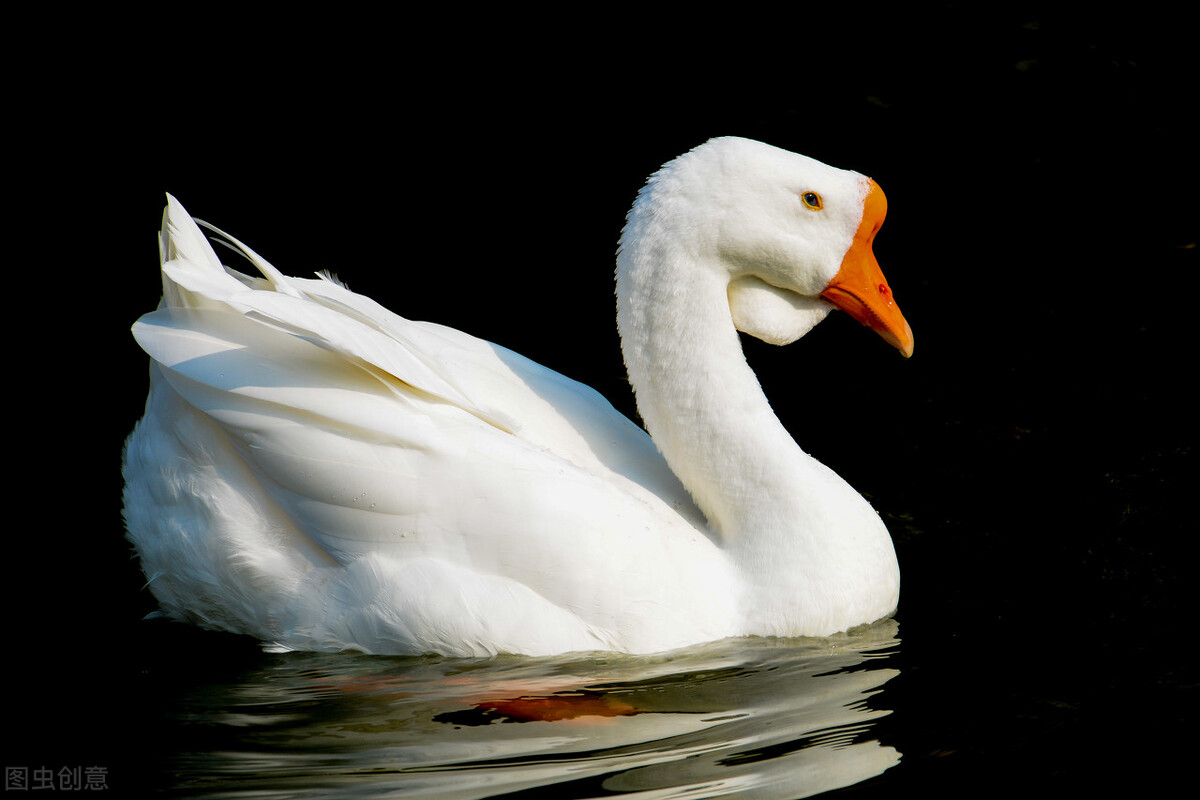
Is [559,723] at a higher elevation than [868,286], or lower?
lower

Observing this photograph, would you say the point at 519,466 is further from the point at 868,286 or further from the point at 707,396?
the point at 868,286

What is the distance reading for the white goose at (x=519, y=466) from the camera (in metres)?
4.38

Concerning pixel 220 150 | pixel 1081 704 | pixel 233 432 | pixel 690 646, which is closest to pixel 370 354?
pixel 233 432

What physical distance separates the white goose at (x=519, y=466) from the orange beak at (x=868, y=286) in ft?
0.04

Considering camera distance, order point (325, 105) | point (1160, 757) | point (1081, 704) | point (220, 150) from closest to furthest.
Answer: point (1160, 757), point (1081, 704), point (220, 150), point (325, 105)

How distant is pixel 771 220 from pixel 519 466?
1.28 metres

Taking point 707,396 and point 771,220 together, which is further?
point 707,396

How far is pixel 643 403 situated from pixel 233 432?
150cm

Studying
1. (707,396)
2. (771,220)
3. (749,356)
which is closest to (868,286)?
(771,220)

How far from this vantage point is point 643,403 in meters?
4.99

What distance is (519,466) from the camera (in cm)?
443

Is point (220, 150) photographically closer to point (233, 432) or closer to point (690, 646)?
point (233, 432)

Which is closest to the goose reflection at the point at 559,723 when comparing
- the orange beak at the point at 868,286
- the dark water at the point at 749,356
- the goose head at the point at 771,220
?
the dark water at the point at 749,356

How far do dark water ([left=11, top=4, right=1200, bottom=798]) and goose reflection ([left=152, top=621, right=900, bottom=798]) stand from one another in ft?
0.05
